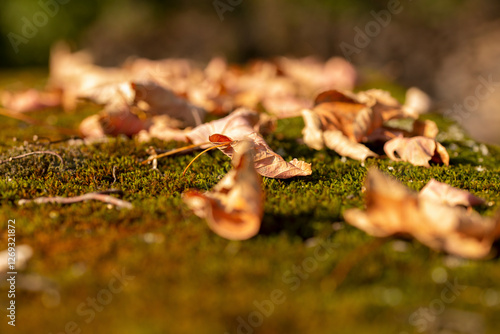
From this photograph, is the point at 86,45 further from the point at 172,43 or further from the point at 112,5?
the point at 172,43

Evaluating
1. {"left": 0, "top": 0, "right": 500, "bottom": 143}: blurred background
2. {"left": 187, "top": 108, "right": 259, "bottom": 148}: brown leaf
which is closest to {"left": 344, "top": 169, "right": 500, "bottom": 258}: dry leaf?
{"left": 187, "top": 108, "right": 259, "bottom": 148}: brown leaf

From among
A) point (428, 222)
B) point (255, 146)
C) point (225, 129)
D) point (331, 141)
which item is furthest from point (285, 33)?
point (428, 222)

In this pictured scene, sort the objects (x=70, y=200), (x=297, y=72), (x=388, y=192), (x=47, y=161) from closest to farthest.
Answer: (x=388, y=192) → (x=70, y=200) → (x=47, y=161) → (x=297, y=72)

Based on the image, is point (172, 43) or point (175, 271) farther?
point (172, 43)

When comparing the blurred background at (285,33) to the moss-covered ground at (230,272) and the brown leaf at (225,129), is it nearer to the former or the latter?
the brown leaf at (225,129)

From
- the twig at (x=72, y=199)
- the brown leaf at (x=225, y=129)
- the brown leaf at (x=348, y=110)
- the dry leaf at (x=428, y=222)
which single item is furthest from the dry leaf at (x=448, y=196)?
the twig at (x=72, y=199)

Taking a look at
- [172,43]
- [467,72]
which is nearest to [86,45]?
[172,43]
